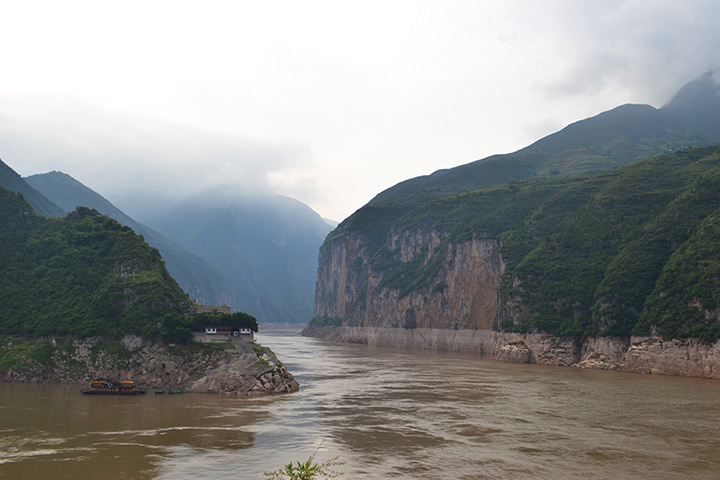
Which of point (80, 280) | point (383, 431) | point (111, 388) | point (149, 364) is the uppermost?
point (80, 280)

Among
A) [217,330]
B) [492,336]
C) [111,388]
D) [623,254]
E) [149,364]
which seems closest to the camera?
[111,388]

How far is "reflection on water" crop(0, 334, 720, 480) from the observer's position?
131 ft

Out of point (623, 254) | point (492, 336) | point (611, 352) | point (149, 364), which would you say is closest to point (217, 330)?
point (149, 364)

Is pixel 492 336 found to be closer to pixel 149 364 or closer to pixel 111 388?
pixel 149 364

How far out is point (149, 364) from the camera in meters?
78.6

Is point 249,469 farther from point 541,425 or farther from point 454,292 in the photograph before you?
point 454,292

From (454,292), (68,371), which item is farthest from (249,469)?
(454,292)

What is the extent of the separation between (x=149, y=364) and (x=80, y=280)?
2492 cm

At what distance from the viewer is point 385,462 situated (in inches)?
1628

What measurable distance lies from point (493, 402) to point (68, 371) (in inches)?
2177

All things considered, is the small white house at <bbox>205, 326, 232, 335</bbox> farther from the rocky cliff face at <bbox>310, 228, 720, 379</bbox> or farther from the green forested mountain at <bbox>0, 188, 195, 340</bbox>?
the rocky cliff face at <bbox>310, 228, 720, 379</bbox>

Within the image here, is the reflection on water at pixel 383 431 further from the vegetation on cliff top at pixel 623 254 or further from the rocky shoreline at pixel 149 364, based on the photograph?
the vegetation on cliff top at pixel 623 254


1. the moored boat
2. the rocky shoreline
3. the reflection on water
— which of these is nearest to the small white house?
the rocky shoreline

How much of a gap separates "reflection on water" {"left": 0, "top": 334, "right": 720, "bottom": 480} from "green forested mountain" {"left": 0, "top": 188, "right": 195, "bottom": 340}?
41.4 ft
